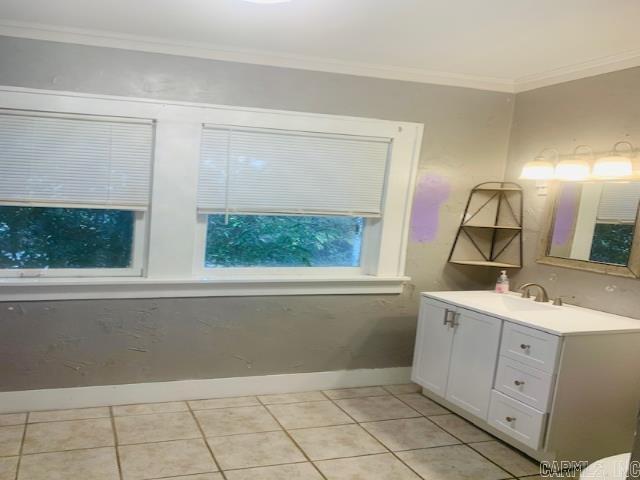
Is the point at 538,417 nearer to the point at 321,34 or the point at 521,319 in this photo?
the point at 521,319

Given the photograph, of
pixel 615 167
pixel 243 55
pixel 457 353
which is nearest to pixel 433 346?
pixel 457 353

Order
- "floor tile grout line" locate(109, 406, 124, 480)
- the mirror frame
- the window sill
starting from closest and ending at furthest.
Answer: "floor tile grout line" locate(109, 406, 124, 480)
the mirror frame
the window sill

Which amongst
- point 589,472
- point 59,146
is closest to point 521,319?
point 589,472

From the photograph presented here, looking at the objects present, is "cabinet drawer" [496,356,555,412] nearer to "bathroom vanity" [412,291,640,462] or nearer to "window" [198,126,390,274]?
"bathroom vanity" [412,291,640,462]

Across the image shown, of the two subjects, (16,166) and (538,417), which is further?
(16,166)

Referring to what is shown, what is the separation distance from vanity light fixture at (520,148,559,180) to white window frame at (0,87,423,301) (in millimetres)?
677

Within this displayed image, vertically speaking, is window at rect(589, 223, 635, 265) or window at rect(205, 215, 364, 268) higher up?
window at rect(589, 223, 635, 265)

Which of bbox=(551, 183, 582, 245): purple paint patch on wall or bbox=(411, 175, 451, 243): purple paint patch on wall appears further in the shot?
bbox=(411, 175, 451, 243): purple paint patch on wall

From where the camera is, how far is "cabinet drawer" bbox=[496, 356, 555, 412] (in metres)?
2.51

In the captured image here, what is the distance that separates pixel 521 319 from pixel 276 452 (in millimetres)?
1373

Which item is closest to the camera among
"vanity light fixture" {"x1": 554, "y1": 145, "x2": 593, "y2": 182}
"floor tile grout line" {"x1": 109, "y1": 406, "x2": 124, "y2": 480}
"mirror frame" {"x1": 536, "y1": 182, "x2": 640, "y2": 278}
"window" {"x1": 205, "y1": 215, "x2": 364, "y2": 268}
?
"floor tile grout line" {"x1": 109, "y1": 406, "x2": 124, "y2": 480}

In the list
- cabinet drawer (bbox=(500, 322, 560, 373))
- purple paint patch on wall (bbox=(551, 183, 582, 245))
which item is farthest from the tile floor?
purple paint patch on wall (bbox=(551, 183, 582, 245))

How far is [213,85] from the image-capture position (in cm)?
304

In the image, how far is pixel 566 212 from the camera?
313 cm
